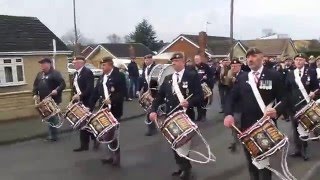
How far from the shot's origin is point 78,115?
8398 millimetres

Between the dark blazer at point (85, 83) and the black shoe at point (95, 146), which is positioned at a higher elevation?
the dark blazer at point (85, 83)

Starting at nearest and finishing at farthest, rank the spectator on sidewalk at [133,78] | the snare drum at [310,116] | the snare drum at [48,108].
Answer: the snare drum at [310,116], the snare drum at [48,108], the spectator on sidewalk at [133,78]

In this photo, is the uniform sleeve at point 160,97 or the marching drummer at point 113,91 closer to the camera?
the uniform sleeve at point 160,97

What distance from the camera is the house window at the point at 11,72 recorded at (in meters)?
17.6

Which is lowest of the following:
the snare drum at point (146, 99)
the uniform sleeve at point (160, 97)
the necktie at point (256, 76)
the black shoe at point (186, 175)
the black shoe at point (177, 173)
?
the black shoe at point (177, 173)

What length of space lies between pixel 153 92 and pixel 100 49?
195ft

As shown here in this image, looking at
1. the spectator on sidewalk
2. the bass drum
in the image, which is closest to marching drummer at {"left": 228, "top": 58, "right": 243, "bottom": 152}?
the bass drum

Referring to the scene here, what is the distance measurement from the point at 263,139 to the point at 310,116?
108 inches

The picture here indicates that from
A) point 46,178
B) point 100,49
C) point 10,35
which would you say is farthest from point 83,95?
point 100,49

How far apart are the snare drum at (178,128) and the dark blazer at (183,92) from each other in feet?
1.90

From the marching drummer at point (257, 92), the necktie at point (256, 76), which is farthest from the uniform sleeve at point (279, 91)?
the necktie at point (256, 76)

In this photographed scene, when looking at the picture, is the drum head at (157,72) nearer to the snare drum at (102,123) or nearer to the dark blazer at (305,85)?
the dark blazer at (305,85)

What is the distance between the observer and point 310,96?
8.38 m

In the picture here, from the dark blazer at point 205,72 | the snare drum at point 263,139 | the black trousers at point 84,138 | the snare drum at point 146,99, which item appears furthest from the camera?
the dark blazer at point 205,72
